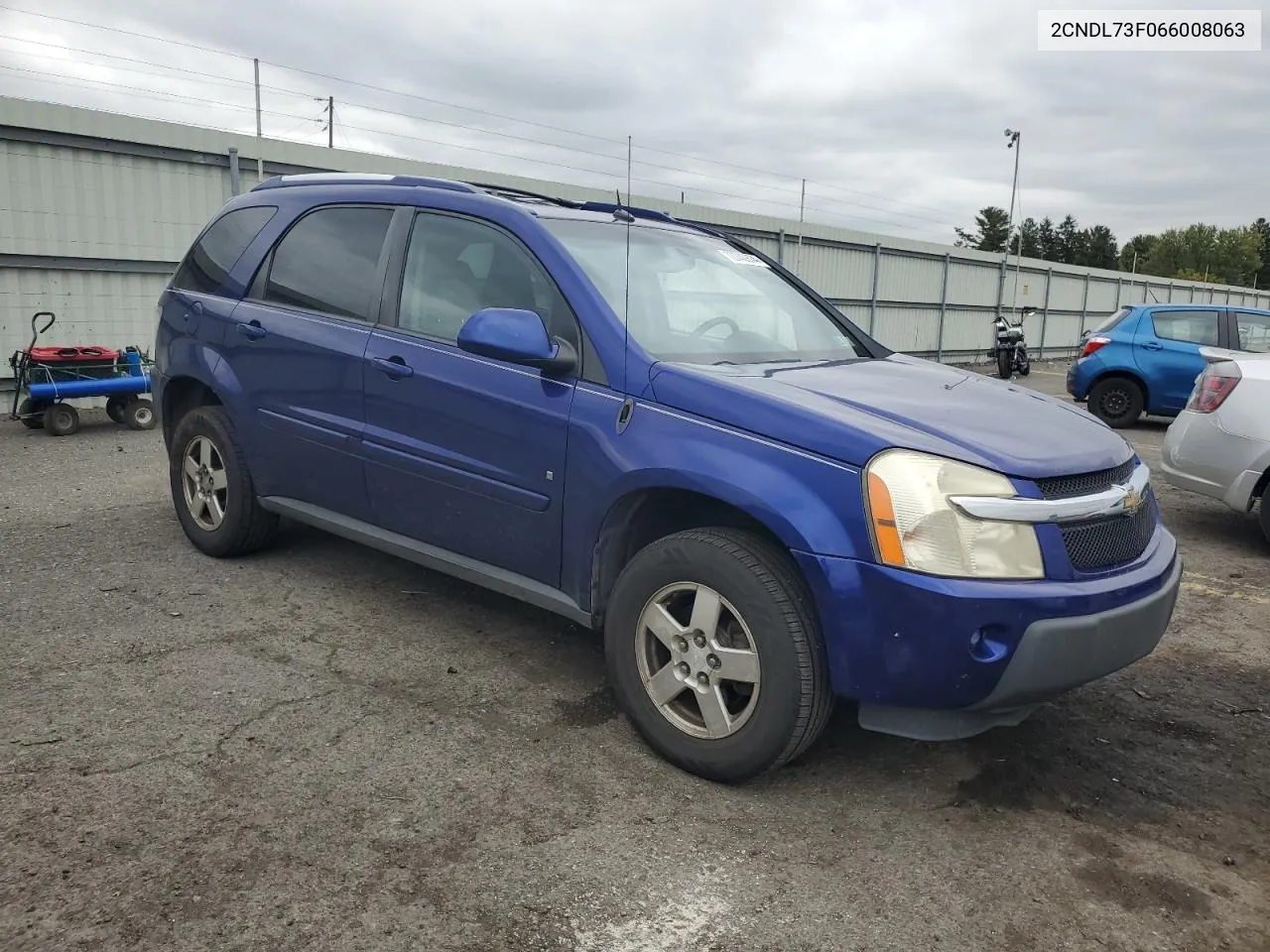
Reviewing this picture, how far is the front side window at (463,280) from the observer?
3.43m

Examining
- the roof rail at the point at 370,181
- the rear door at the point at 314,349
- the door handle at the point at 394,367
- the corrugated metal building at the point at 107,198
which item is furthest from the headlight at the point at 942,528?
the corrugated metal building at the point at 107,198

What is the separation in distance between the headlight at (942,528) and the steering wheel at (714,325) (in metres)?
1.11

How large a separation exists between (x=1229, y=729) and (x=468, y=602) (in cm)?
301

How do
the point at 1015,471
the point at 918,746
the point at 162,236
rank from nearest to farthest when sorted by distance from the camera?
the point at 1015,471 → the point at 918,746 → the point at 162,236

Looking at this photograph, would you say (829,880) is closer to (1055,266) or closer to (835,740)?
(835,740)

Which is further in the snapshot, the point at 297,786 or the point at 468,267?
the point at 468,267

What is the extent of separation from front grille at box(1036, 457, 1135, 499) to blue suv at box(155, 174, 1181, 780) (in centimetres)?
1

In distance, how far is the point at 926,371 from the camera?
12.0 ft

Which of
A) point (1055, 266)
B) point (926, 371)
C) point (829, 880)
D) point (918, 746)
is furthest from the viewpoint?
point (1055, 266)

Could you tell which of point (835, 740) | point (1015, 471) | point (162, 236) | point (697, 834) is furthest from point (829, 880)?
point (162, 236)

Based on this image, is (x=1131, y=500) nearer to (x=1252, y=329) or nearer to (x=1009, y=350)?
(x=1252, y=329)

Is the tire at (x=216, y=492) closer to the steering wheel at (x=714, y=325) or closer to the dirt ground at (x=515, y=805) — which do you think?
the dirt ground at (x=515, y=805)

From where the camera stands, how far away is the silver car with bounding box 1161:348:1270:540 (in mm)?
5762

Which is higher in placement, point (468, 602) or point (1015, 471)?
point (1015, 471)
